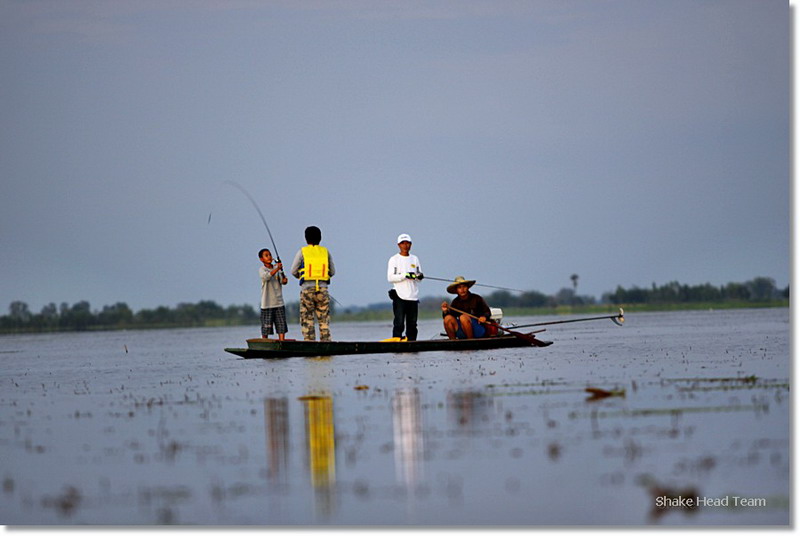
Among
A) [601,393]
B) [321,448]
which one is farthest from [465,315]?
[321,448]

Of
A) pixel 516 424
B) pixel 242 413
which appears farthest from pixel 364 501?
pixel 242 413

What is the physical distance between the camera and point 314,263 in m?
21.8

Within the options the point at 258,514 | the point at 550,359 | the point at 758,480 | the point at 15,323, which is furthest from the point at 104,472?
the point at 15,323

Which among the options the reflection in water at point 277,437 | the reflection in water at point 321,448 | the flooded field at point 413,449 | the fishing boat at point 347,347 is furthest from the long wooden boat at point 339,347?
the reflection in water at point 321,448

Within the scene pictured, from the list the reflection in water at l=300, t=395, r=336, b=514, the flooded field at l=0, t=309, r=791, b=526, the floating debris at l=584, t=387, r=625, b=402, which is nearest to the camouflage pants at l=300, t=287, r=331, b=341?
the flooded field at l=0, t=309, r=791, b=526

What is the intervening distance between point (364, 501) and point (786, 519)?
2345 millimetres

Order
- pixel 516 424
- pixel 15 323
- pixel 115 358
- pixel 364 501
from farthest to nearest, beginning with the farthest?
pixel 15 323 < pixel 115 358 < pixel 516 424 < pixel 364 501

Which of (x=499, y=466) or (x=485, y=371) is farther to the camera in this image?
(x=485, y=371)

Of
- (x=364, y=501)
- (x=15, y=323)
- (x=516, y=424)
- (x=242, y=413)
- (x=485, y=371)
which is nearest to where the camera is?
(x=364, y=501)

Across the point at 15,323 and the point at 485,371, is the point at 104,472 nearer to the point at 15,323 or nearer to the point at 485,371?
the point at 485,371

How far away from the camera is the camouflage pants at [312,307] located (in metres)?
21.9

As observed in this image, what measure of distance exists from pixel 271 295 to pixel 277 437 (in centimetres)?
1248

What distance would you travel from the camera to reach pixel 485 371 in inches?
667

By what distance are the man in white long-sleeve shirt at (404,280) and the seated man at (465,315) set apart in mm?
620
